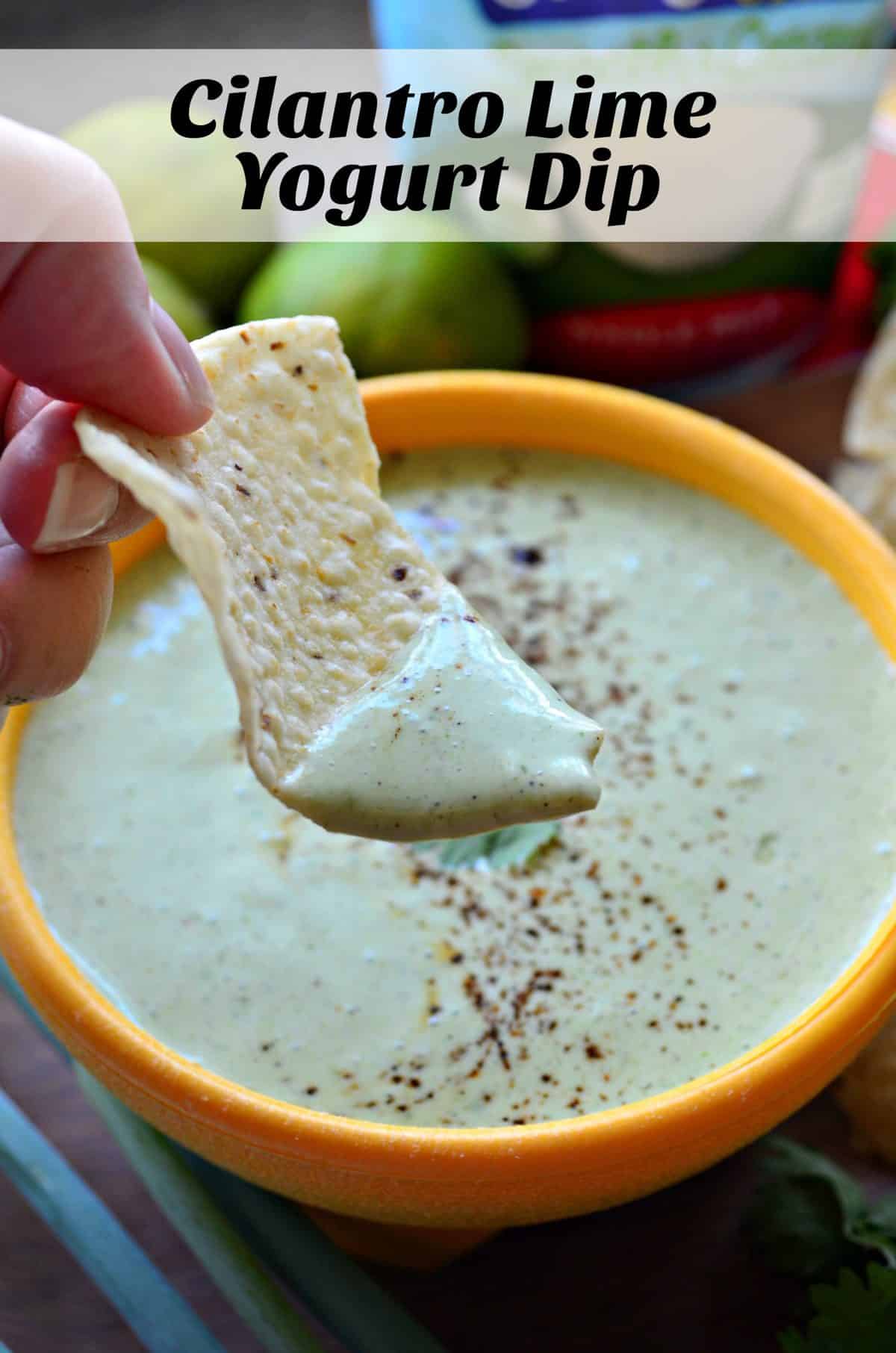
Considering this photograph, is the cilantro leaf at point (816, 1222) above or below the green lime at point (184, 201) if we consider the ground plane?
below

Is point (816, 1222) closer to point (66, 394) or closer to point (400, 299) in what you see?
point (66, 394)

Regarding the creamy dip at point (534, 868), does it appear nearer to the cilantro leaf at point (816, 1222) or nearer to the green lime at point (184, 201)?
the cilantro leaf at point (816, 1222)

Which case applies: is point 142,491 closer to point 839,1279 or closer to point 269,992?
point 269,992

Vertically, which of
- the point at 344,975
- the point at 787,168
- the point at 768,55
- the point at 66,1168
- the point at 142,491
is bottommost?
the point at 66,1168

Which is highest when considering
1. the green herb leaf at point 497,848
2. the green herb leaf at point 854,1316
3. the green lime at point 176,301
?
the green lime at point 176,301

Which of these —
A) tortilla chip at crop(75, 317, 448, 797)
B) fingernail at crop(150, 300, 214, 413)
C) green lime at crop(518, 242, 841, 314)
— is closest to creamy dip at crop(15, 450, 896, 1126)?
tortilla chip at crop(75, 317, 448, 797)

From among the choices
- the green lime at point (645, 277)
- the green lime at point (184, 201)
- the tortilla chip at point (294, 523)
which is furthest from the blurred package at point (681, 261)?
the tortilla chip at point (294, 523)

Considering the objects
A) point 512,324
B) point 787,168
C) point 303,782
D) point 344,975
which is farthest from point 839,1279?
point 787,168
